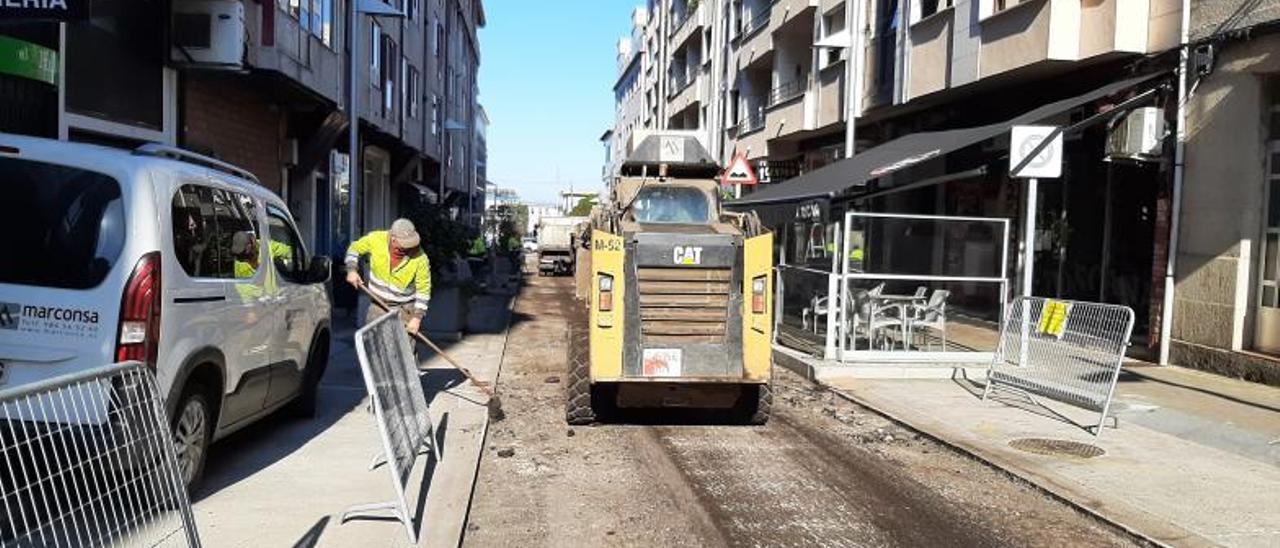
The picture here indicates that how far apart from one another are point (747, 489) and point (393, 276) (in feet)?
12.6

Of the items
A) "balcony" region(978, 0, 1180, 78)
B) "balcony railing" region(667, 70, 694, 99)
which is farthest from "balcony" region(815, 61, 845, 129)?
"balcony railing" region(667, 70, 694, 99)

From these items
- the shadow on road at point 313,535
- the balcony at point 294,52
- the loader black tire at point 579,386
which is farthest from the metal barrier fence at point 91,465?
the balcony at point 294,52

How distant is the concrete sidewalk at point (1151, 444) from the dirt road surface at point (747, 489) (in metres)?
0.31

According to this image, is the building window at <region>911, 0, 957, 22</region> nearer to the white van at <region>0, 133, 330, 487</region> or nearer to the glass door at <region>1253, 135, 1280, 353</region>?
the glass door at <region>1253, 135, 1280, 353</region>

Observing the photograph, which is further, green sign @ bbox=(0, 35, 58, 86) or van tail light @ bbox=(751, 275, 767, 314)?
green sign @ bbox=(0, 35, 58, 86)

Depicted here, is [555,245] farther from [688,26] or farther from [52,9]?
[52,9]

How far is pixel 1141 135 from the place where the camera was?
41.5 feet

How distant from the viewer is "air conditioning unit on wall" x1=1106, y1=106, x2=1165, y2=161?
12648 millimetres

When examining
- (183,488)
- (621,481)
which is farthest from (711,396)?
(183,488)

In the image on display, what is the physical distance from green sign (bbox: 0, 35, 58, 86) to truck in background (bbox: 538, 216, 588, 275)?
85.2 ft

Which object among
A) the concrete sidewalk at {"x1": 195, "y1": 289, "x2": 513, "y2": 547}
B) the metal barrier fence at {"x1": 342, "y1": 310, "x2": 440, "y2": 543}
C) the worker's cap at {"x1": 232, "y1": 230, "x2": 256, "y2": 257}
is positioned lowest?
the concrete sidewalk at {"x1": 195, "y1": 289, "x2": 513, "y2": 547}

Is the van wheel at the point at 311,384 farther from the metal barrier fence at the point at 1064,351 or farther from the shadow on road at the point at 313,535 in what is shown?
the metal barrier fence at the point at 1064,351

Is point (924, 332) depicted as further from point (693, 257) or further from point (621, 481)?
point (621, 481)

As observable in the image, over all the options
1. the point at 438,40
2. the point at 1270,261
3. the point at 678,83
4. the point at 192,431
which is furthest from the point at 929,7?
the point at 678,83
